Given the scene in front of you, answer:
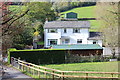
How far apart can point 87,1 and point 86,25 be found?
29.8 m

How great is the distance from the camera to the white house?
3534 cm

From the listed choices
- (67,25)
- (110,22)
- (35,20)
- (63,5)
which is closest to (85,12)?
(63,5)

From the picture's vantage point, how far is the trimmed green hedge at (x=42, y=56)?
73.8 feet

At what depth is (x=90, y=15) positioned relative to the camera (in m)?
56.8

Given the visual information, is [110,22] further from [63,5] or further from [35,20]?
[63,5]

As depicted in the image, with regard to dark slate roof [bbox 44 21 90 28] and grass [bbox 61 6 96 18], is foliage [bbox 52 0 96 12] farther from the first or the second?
dark slate roof [bbox 44 21 90 28]

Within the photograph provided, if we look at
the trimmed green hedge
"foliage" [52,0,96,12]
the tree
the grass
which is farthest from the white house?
"foliage" [52,0,96,12]

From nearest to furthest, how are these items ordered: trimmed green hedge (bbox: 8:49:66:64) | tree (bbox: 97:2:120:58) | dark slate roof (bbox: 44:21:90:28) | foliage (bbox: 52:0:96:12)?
1. trimmed green hedge (bbox: 8:49:66:64)
2. tree (bbox: 97:2:120:58)
3. dark slate roof (bbox: 44:21:90:28)
4. foliage (bbox: 52:0:96:12)

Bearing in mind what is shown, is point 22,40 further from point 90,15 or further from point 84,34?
point 90,15

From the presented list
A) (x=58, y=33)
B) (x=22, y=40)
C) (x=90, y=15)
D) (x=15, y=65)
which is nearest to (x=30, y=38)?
(x=22, y=40)

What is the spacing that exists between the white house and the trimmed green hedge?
11740 millimetres

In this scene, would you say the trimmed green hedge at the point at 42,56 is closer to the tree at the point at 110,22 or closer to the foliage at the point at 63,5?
the tree at the point at 110,22

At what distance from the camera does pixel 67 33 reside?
3612 centimetres

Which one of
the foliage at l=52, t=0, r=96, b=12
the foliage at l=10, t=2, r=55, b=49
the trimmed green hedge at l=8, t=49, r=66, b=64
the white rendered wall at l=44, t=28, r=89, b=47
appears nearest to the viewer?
the trimmed green hedge at l=8, t=49, r=66, b=64
